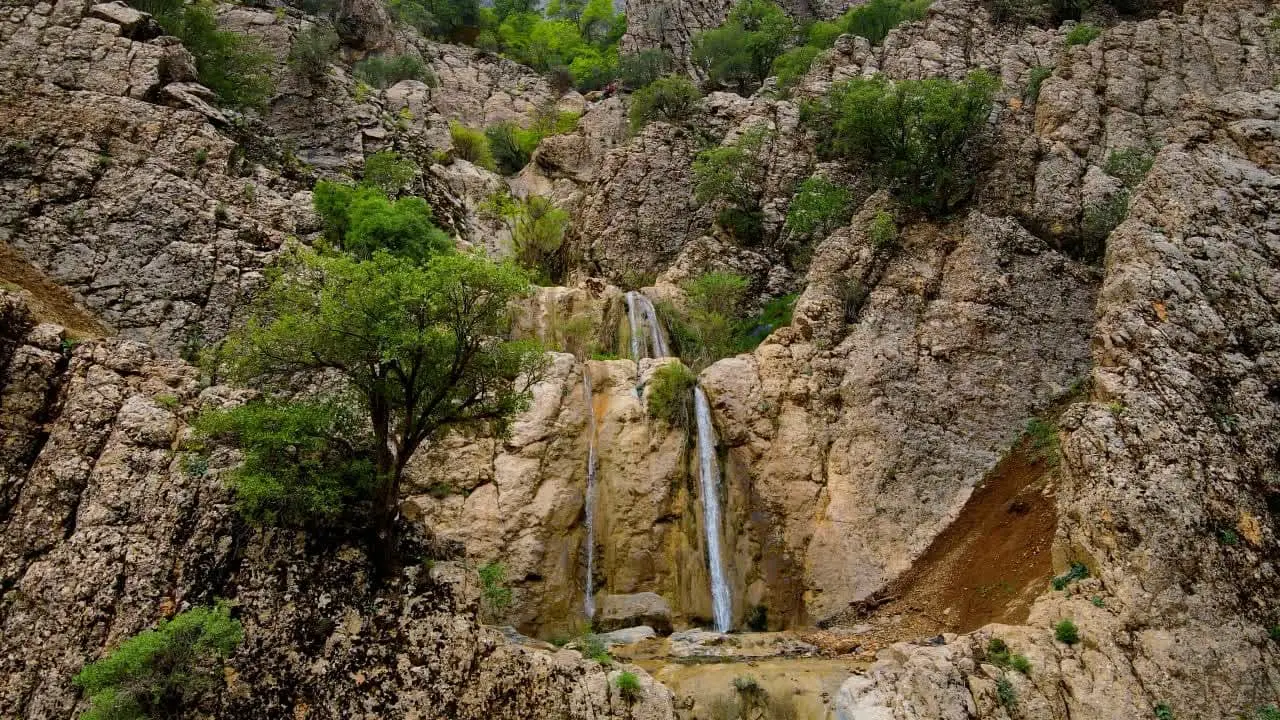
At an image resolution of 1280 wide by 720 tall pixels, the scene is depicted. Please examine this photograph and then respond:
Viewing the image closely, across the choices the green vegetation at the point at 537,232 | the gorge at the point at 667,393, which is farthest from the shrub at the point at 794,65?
the green vegetation at the point at 537,232

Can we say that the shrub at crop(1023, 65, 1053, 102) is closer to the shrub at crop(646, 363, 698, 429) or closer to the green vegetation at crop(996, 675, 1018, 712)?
the shrub at crop(646, 363, 698, 429)

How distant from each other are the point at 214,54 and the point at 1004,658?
3928cm

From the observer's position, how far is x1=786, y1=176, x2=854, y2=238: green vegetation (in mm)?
33531

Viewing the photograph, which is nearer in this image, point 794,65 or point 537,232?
point 537,232

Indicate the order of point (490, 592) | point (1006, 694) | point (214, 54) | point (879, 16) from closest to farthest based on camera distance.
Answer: point (1006, 694), point (490, 592), point (214, 54), point (879, 16)

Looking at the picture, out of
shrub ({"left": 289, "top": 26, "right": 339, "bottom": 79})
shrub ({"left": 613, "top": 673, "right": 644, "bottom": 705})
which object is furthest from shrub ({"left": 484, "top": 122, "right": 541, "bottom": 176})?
shrub ({"left": 613, "top": 673, "right": 644, "bottom": 705})

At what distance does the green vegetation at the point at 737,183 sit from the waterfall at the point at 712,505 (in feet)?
46.6

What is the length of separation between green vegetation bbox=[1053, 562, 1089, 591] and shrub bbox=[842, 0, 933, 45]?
144 feet

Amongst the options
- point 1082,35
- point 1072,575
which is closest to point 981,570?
point 1072,575

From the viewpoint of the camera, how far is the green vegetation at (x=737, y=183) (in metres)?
36.9

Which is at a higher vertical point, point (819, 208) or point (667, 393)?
point (819, 208)

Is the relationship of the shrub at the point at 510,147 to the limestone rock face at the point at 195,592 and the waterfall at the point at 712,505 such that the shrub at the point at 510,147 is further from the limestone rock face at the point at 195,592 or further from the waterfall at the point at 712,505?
the limestone rock face at the point at 195,592

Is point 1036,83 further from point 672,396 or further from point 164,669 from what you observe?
point 164,669

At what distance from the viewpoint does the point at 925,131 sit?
30656 millimetres
